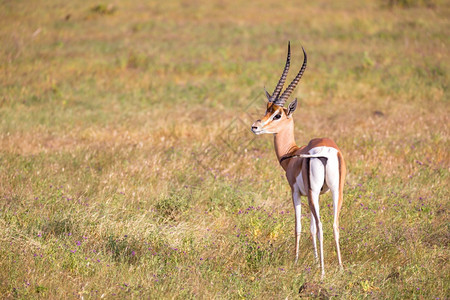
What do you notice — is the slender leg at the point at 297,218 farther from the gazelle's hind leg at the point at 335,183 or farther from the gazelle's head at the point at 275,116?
the gazelle's head at the point at 275,116

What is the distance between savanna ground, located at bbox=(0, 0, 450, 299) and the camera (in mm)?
4859

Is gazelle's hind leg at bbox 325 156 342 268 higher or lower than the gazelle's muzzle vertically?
lower

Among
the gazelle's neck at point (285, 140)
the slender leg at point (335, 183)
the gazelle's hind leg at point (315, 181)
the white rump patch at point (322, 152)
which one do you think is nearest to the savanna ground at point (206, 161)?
the slender leg at point (335, 183)

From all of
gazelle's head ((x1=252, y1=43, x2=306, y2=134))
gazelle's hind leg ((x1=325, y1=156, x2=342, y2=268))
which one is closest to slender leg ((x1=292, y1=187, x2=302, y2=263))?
gazelle's hind leg ((x1=325, y1=156, x2=342, y2=268))

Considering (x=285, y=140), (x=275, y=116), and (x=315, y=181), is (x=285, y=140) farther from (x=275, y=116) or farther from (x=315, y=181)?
(x=315, y=181)

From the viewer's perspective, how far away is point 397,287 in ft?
15.6

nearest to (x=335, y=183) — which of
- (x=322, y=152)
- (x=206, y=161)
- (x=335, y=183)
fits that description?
(x=335, y=183)

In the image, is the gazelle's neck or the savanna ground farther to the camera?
the gazelle's neck

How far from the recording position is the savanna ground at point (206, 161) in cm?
486

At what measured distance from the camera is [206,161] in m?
8.94

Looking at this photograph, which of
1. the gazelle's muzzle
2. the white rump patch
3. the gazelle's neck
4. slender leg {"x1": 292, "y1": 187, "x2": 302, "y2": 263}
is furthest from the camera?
the gazelle's neck

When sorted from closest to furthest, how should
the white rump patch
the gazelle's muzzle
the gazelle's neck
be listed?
the white rump patch < the gazelle's muzzle < the gazelle's neck

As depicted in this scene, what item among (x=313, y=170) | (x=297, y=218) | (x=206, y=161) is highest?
(x=313, y=170)

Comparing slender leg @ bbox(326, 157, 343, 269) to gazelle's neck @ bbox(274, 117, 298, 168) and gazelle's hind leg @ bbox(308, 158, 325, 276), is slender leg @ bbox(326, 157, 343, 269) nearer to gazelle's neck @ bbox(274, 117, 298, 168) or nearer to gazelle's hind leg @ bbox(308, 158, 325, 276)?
gazelle's hind leg @ bbox(308, 158, 325, 276)
